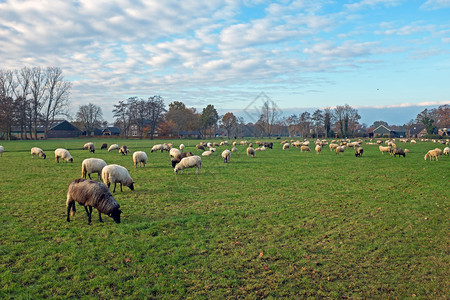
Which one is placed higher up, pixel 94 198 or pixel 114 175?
pixel 114 175

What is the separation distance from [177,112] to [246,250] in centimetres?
10866

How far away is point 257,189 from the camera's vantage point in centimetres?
1488

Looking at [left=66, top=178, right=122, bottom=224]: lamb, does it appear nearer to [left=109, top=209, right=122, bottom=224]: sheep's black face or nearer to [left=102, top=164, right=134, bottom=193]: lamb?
[left=109, top=209, right=122, bottom=224]: sheep's black face

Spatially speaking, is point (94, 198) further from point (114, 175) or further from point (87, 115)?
point (87, 115)

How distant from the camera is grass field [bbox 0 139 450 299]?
5.61 meters

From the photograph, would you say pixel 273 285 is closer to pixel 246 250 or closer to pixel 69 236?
pixel 246 250

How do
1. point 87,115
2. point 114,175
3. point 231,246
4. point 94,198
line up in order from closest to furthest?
1. point 231,246
2. point 94,198
3. point 114,175
4. point 87,115

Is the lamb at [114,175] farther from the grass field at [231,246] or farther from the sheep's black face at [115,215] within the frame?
the sheep's black face at [115,215]

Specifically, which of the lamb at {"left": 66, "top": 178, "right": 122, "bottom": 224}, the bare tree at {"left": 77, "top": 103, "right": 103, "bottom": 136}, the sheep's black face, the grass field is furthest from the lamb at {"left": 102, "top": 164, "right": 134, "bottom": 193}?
the bare tree at {"left": 77, "top": 103, "right": 103, "bottom": 136}

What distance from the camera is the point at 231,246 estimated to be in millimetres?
7555

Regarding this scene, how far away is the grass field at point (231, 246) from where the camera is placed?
5605mm

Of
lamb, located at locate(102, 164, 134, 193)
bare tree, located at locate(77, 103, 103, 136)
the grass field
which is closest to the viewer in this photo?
the grass field

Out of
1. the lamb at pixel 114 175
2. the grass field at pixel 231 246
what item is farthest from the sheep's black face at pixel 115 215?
the lamb at pixel 114 175

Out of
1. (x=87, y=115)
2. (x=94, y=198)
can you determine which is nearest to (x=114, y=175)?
(x=94, y=198)
